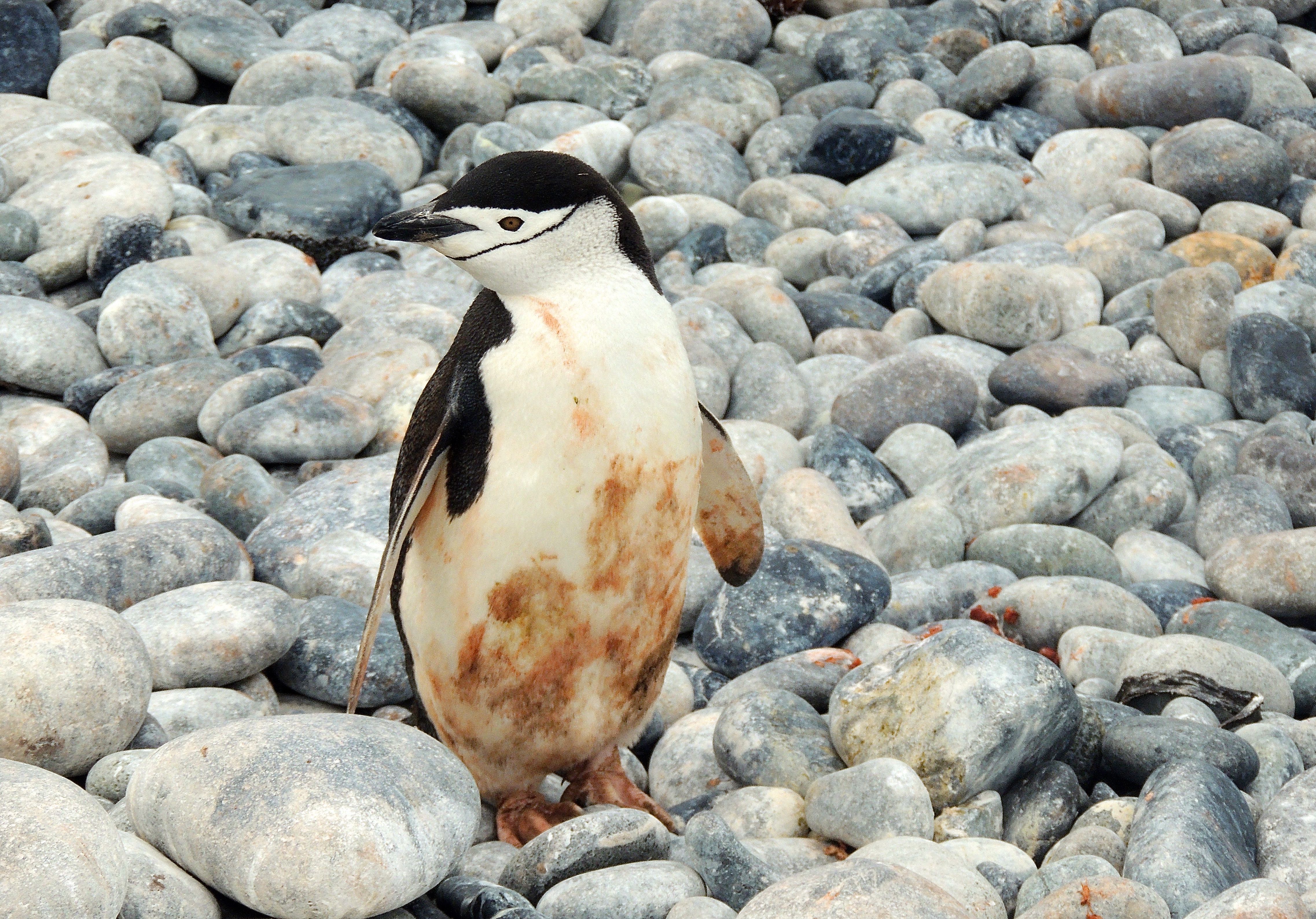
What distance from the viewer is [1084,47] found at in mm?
9297

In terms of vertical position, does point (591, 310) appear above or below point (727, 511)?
above

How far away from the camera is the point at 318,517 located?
4.18 metres

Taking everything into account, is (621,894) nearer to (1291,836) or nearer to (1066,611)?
(1291,836)

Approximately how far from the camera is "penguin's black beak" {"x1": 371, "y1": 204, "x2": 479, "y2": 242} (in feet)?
8.14

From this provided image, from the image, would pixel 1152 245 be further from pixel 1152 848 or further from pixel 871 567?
pixel 1152 848

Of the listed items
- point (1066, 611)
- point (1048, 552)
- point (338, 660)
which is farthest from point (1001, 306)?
point (338, 660)

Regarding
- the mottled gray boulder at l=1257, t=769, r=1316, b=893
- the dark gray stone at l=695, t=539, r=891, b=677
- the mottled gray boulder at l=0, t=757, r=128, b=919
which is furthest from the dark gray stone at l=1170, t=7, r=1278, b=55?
the mottled gray boulder at l=0, t=757, r=128, b=919

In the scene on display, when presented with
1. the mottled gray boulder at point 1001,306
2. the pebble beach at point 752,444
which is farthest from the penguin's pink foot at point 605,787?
the mottled gray boulder at point 1001,306

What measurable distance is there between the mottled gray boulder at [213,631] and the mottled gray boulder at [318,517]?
0.64 metres

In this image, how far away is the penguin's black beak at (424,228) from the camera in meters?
2.48

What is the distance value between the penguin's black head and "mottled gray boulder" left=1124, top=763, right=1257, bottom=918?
1470 mm

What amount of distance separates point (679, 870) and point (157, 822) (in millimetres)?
875

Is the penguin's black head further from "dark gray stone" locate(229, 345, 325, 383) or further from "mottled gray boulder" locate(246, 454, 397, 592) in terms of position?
"dark gray stone" locate(229, 345, 325, 383)

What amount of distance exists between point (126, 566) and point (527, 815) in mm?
1297
